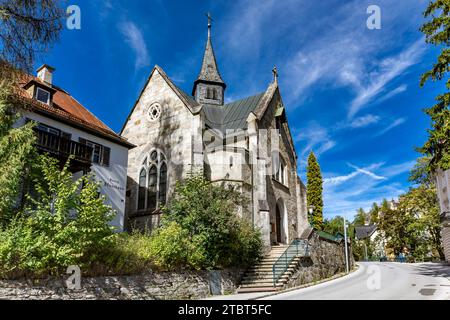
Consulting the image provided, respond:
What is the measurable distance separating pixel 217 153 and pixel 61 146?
999cm

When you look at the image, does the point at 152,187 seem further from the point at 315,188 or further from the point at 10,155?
the point at 315,188

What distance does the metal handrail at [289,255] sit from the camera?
18109 millimetres

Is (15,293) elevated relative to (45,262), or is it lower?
lower

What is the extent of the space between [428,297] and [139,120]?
22.6 meters

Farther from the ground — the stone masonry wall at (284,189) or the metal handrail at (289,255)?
the stone masonry wall at (284,189)

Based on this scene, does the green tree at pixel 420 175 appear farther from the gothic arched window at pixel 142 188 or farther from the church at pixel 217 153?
the gothic arched window at pixel 142 188

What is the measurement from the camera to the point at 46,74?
21.8m

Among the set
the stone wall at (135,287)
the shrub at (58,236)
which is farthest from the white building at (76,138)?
the stone wall at (135,287)

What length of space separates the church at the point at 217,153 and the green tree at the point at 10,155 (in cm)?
941

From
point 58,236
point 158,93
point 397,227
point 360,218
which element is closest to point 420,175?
point 397,227

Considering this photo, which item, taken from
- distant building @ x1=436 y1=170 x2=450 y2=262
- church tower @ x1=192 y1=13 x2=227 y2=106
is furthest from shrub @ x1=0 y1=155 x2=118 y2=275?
distant building @ x1=436 y1=170 x2=450 y2=262

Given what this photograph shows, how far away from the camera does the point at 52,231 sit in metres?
10.9
